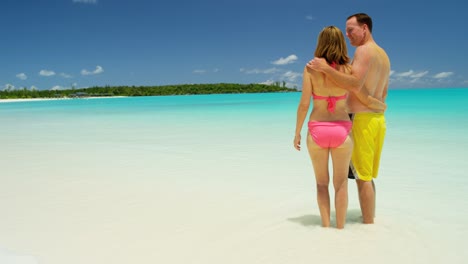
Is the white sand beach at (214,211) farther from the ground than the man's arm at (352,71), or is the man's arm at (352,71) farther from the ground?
the man's arm at (352,71)

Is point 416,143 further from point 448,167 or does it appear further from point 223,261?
point 223,261

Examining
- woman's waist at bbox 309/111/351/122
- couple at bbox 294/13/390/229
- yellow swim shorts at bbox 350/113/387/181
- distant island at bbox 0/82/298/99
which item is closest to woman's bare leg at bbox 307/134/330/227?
couple at bbox 294/13/390/229

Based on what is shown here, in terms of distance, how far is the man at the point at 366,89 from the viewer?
10.9 feet

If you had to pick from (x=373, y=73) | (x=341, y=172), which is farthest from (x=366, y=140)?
(x=373, y=73)

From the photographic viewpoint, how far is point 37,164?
23.9 ft

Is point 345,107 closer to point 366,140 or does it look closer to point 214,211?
point 366,140

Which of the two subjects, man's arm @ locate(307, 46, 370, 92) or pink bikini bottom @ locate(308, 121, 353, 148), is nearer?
man's arm @ locate(307, 46, 370, 92)

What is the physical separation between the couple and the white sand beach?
1.68ft

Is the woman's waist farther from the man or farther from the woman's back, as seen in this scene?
the man

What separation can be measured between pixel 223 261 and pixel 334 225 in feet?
4.05

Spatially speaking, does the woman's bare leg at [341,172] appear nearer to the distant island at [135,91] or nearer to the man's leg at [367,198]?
the man's leg at [367,198]

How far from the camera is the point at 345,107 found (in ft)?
10.9

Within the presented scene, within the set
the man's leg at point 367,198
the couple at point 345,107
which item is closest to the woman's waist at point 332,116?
the couple at point 345,107

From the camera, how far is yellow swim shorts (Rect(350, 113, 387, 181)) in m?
3.45
